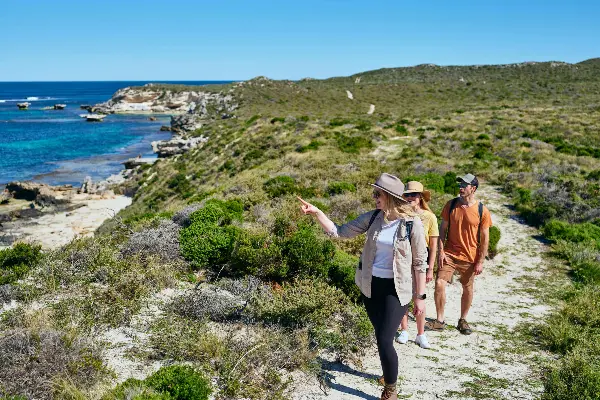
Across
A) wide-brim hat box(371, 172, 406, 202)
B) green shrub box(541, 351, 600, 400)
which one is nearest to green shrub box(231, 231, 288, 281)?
wide-brim hat box(371, 172, 406, 202)

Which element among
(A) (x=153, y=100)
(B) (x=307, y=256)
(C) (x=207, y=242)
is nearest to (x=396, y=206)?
(B) (x=307, y=256)

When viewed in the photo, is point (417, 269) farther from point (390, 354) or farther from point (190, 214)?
point (190, 214)

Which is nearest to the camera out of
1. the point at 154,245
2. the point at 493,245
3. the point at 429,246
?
the point at 429,246

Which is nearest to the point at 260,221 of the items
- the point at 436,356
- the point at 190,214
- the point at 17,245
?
the point at 190,214

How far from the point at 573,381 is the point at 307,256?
4.03 meters

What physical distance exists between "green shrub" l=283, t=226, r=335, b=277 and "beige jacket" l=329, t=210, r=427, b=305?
9.19ft

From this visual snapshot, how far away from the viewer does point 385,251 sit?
13.6 feet

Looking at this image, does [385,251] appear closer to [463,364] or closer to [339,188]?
[463,364]

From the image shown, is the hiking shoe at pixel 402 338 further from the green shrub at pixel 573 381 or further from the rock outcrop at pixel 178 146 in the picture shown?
the rock outcrop at pixel 178 146

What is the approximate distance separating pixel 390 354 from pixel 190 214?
6.73 meters

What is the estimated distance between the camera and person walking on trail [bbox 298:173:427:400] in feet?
13.4

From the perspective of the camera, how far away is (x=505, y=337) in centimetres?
623

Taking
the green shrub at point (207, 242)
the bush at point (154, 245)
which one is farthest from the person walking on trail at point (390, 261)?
the bush at point (154, 245)

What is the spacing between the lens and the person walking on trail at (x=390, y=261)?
4.10 meters
